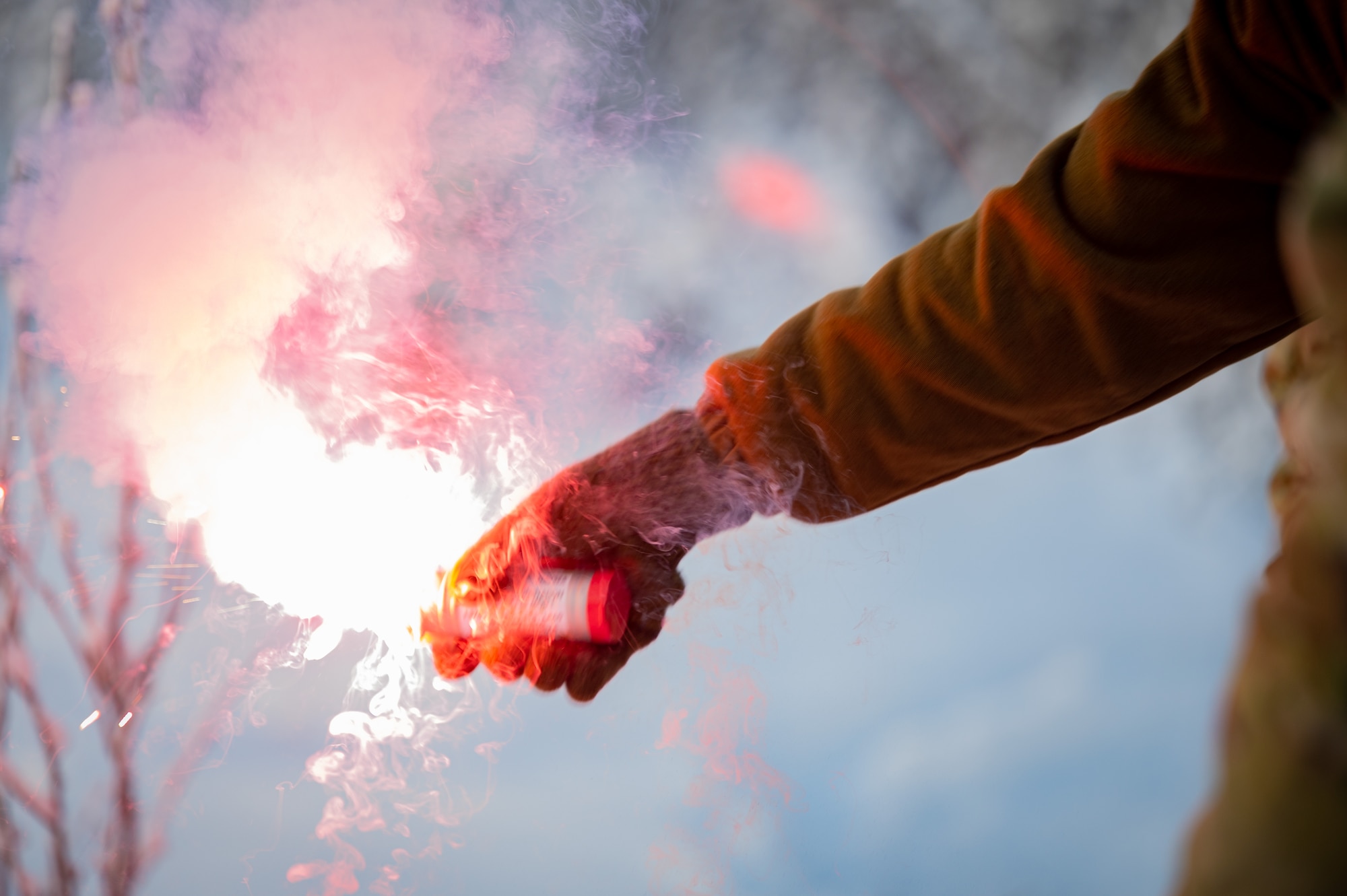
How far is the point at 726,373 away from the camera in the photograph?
2.77ft

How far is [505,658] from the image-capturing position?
34.1 inches

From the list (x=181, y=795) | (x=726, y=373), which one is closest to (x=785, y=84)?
(x=726, y=373)

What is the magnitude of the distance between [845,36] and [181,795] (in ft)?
5.55

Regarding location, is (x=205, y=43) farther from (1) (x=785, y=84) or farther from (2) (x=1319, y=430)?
(2) (x=1319, y=430)

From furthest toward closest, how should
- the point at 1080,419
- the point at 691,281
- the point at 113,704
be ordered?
the point at 691,281 → the point at 113,704 → the point at 1080,419

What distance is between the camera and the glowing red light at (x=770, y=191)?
57.0 inches

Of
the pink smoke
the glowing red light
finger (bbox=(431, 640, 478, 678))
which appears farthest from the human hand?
the glowing red light

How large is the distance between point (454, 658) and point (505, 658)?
60 mm

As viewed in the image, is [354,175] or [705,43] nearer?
[354,175]

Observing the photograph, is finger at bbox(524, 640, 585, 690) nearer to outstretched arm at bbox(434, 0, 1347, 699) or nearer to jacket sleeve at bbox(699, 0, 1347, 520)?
outstretched arm at bbox(434, 0, 1347, 699)

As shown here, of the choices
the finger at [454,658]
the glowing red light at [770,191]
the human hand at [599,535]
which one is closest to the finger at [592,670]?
the human hand at [599,535]

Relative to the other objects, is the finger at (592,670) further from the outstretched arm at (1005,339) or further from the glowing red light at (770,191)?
the glowing red light at (770,191)

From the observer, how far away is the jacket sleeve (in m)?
0.59

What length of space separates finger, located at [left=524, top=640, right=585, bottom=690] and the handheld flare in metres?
0.02
